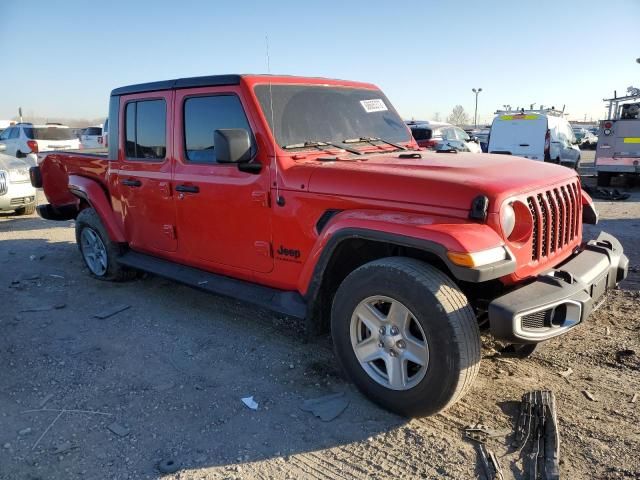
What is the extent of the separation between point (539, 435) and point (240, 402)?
5.75 feet

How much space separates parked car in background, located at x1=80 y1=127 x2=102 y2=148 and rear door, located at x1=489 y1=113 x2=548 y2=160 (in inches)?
557

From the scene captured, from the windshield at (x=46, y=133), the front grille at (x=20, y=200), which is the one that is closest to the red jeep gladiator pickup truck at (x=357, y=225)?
the front grille at (x=20, y=200)

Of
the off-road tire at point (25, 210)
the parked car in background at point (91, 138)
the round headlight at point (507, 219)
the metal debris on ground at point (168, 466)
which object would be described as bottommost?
the metal debris on ground at point (168, 466)

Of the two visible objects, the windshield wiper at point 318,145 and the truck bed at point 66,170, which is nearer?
the windshield wiper at point 318,145

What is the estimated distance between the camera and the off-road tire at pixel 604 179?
40.9 ft

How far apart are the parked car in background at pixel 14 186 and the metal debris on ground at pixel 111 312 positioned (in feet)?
19.7

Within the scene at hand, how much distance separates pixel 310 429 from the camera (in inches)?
116

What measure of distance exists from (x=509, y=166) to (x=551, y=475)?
187cm

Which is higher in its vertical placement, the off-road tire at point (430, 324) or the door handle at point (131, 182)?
the door handle at point (131, 182)

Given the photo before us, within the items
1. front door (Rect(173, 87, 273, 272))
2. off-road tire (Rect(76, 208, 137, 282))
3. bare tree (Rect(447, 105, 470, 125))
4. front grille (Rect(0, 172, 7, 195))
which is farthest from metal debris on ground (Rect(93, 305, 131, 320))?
bare tree (Rect(447, 105, 470, 125))

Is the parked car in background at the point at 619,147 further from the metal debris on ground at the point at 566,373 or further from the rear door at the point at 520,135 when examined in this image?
the metal debris on ground at the point at 566,373

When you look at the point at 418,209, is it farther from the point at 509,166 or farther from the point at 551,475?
the point at 551,475

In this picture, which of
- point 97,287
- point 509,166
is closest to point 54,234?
point 97,287

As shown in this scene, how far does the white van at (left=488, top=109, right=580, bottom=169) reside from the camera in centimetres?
1384
